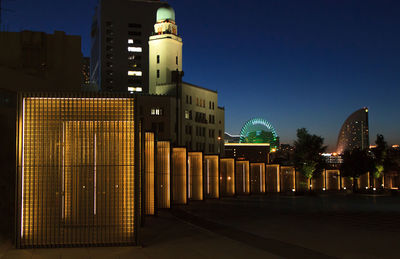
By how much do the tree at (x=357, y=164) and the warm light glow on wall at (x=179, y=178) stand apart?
116 feet


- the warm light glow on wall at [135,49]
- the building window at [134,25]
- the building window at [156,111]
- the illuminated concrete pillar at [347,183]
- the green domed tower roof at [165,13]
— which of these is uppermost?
the building window at [134,25]

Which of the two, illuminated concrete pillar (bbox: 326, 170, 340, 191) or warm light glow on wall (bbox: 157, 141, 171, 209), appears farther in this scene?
illuminated concrete pillar (bbox: 326, 170, 340, 191)

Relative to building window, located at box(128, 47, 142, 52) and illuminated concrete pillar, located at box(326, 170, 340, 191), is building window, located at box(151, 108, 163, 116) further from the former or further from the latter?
building window, located at box(128, 47, 142, 52)

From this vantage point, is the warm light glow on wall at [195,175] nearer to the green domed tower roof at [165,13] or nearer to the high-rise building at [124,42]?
the green domed tower roof at [165,13]

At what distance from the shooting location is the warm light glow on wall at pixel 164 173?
28.6 metres

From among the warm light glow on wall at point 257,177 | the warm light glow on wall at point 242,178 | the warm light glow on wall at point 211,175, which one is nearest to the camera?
the warm light glow on wall at point 211,175

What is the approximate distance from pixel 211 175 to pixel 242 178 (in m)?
11.0

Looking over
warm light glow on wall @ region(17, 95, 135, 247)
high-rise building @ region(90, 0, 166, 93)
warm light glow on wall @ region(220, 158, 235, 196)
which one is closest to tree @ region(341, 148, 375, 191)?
warm light glow on wall @ region(220, 158, 235, 196)

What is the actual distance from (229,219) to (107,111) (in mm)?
10634

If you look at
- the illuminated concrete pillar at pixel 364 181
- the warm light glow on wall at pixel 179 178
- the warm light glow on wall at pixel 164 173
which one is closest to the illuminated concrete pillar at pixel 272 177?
the illuminated concrete pillar at pixel 364 181

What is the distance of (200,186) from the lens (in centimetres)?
3878

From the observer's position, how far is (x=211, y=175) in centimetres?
4334

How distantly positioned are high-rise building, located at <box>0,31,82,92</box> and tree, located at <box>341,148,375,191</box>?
35.9 meters

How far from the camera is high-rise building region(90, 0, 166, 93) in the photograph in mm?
137625
